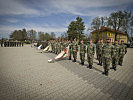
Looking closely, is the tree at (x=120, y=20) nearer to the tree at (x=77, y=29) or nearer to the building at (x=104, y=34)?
the building at (x=104, y=34)

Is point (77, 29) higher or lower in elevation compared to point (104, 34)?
higher

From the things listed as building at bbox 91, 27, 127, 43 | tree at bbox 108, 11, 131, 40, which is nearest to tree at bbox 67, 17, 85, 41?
building at bbox 91, 27, 127, 43

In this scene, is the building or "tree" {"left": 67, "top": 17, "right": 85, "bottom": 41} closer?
the building

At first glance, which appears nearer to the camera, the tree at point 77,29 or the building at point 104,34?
the building at point 104,34

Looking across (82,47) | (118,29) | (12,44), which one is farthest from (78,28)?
(82,47)

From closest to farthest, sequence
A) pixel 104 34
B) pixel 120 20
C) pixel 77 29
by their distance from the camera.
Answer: pixel 120 20, pixel 77 29, pixel 104 34

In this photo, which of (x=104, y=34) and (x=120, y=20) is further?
(x=104, y=34)

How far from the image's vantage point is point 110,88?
3.36m

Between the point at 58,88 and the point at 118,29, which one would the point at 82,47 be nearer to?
the point at 58,88

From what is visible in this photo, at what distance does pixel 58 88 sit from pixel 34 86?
1078 mm

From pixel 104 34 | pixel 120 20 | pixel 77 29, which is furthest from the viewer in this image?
pixel 104 34

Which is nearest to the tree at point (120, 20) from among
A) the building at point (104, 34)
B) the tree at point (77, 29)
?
the building at point (104, 34)

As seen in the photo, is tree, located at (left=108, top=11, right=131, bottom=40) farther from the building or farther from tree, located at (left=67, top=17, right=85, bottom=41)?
tree, located at (left=67, top=17, right=85, bottom=41)

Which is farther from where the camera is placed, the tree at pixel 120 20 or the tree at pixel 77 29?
the tree at pixel 77 29
